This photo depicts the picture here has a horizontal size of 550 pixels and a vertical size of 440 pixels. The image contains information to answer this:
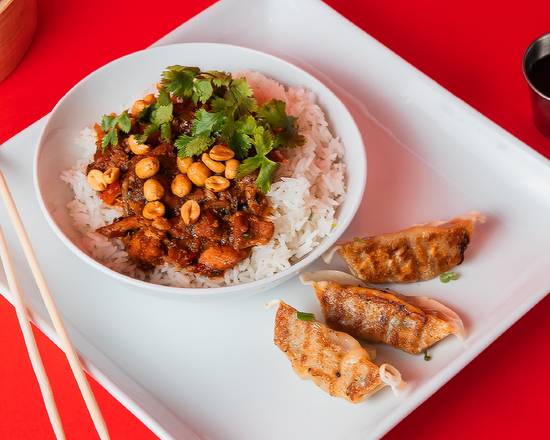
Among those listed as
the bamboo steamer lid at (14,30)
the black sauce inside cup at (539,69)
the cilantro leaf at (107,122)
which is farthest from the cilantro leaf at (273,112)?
the bamboo steamer lid at (14,30)

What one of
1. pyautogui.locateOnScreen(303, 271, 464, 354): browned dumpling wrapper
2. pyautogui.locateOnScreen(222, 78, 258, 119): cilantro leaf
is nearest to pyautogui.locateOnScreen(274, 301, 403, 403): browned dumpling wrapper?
pyautogui.locateOnScreen(303, 271, 464, 354): browned dumpling wrapper

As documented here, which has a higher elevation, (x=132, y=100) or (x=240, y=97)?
(x=240, y=97)

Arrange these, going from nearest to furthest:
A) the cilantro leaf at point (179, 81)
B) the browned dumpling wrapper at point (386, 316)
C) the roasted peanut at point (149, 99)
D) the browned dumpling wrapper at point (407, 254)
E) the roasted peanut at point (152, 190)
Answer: the browned dumpling wrapper at point (386, 316) < the roasted peanut at point (152, 190) < the browned dumpling wrapper at point (407, 254) < the cilantro leaf at point (179, 81) < the roasted peanut at point (149, 99)

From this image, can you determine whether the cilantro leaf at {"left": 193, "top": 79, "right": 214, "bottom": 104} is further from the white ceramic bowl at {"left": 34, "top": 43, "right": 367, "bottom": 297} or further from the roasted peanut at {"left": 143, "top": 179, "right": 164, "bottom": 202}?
the white ceramic bowl at {"left": 34, "top": 43, "right": 367, "bottom": 297}

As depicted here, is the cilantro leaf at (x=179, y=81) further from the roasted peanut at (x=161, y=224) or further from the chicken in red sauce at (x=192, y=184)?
the roasted peanut at (x=161, y=224)

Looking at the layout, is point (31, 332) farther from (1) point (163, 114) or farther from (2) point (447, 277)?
(2) point (447, 277)

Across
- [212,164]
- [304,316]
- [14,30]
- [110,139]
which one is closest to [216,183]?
[212,164]
